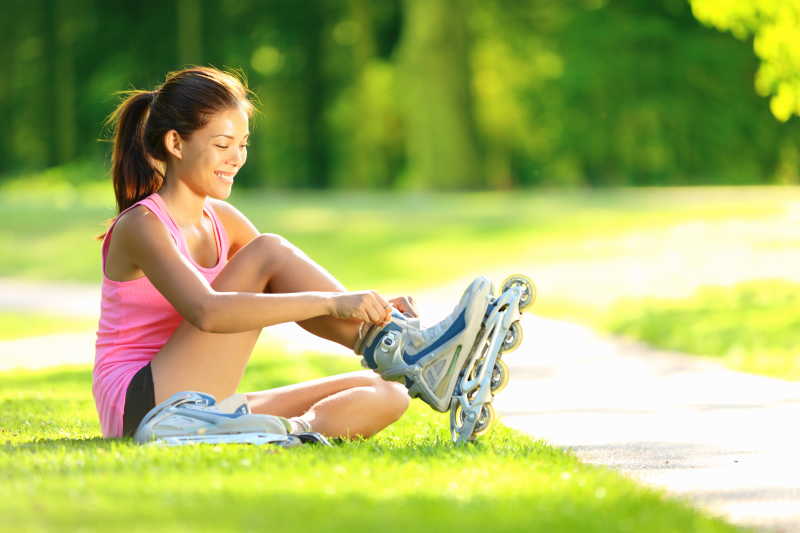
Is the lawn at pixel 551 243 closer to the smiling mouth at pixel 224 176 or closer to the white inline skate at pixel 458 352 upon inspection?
the white inline skate at pixel 458 352

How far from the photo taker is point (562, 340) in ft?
36.3

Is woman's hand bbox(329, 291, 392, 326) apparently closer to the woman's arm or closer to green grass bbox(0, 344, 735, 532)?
the woman's arm

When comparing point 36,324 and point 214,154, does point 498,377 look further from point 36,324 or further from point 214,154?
point 36,324

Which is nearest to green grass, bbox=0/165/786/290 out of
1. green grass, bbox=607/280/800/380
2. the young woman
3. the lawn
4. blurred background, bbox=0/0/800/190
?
the lawn

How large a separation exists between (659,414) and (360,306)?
2.37m

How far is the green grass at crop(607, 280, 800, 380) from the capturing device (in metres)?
9.57

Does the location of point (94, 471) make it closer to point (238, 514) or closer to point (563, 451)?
point (238, 514)

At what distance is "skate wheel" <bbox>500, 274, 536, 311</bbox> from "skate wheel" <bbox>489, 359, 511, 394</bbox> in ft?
0.80

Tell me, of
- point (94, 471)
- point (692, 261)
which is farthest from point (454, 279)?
point (94, 471)

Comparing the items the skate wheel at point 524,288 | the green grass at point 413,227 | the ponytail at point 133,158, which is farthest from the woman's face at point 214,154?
the green grass at point 413,227

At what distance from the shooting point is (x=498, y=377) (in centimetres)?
541

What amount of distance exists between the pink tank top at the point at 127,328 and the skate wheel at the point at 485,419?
46.1 inches

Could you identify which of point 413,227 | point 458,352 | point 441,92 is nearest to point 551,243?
point 413,227

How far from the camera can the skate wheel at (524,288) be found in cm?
550
